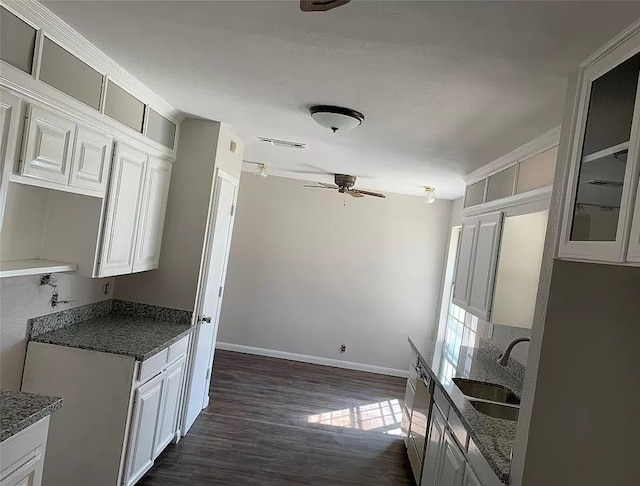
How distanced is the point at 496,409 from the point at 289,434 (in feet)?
6.91

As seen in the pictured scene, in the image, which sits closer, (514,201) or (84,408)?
(84,408)

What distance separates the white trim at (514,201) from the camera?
109 inches

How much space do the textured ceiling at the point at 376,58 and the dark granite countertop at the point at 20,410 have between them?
163cm

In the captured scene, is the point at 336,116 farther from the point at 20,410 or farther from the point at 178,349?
the point at 20,410

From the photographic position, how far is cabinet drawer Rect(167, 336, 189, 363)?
3.46m

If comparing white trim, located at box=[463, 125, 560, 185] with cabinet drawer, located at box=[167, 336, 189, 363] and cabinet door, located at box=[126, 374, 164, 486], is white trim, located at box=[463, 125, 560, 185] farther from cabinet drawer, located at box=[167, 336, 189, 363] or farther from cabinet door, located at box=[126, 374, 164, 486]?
cabinet door, located at box=[126, 374, 164, 486]

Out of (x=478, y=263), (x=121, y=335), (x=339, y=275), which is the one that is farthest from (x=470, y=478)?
(x=339, y=275)

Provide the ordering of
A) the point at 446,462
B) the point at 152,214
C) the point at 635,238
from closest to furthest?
the point at 635,238 < the point at 446,462 < the point at 152,214

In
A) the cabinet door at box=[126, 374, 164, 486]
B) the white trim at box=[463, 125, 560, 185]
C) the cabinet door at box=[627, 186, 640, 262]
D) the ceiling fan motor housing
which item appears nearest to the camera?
the cabinet door at box=[627, 186, 640, 262]

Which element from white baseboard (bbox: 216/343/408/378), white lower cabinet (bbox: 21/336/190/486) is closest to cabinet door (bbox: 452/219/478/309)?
white lower cabinet (bbox: 21/336/190/486)

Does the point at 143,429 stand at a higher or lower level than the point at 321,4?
lower

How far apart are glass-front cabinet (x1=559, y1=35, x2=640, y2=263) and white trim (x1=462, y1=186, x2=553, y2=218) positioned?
967 mm

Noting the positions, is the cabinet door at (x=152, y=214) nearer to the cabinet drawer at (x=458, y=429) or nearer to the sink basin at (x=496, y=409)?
the cabinet drawer at (x=458, y=429)

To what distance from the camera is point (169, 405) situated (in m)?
3.60
